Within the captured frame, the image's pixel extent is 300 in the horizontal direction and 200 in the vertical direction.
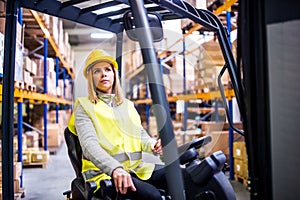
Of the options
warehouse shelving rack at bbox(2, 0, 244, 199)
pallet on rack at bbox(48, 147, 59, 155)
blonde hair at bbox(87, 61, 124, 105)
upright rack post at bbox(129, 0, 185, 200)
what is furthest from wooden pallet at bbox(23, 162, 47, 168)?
upright rack post at bbox(129, 0, 185, 200)

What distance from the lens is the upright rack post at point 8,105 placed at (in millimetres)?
2100

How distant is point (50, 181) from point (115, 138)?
3346mm

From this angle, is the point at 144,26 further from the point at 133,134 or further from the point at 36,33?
the point at 36,33

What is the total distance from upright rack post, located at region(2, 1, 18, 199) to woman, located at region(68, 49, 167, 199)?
1.22 feet

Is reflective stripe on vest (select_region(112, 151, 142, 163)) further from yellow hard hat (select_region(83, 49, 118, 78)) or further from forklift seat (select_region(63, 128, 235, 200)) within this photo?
yellow hard hat (select_region(83, 49, 118, 78))

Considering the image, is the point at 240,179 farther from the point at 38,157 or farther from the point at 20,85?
the point at 38,157

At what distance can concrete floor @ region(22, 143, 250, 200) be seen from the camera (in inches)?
167

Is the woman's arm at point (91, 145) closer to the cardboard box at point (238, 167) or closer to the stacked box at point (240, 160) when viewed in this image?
the stacked box at point (240, 160)

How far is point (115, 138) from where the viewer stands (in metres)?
2.11

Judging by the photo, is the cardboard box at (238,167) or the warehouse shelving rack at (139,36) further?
the cardboard box at (238,167)

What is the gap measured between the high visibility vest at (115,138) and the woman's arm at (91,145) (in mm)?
42

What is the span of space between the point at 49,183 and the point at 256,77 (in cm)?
440

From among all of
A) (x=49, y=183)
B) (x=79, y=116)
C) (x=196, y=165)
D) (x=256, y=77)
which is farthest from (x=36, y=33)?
(x=256, y=77)

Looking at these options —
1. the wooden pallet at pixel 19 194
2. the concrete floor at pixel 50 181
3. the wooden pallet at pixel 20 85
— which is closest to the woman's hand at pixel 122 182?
the concrete floor at pixel 50 181
